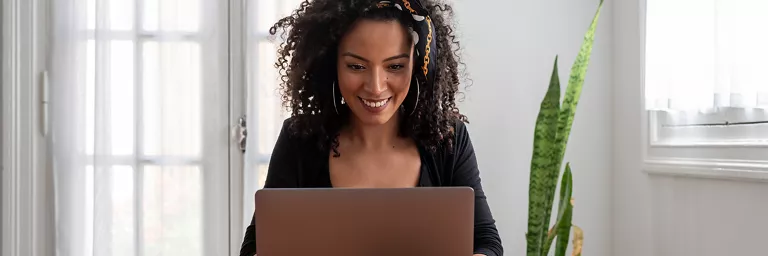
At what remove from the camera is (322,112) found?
1.41 m

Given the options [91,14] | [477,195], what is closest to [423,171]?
[477,195]

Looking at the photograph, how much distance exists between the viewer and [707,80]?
1.67m

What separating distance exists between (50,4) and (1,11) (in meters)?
0.17

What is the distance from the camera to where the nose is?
4.12ft

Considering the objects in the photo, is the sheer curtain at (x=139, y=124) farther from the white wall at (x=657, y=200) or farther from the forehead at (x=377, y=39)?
the white wall at (x=657, y=200)

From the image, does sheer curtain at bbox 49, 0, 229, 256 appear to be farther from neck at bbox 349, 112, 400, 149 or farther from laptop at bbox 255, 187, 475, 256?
laptop at bbox 255, 187, 475, 256

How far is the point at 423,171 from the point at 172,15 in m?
1.22

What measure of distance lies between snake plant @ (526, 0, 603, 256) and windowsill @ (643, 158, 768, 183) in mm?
388

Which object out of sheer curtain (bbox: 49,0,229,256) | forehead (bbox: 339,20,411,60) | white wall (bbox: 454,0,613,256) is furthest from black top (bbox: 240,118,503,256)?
sheer curtain (bbox: 49,0,229,256)

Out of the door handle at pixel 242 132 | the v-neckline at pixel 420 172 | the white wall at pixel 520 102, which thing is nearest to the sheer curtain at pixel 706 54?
the white wall at pixel 520 102

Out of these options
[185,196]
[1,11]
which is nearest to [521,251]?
[185,196]

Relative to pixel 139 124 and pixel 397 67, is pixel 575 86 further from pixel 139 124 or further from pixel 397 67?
pixel 139 124

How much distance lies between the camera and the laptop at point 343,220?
92cm

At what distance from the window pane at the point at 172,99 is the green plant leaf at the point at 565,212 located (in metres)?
1.27
